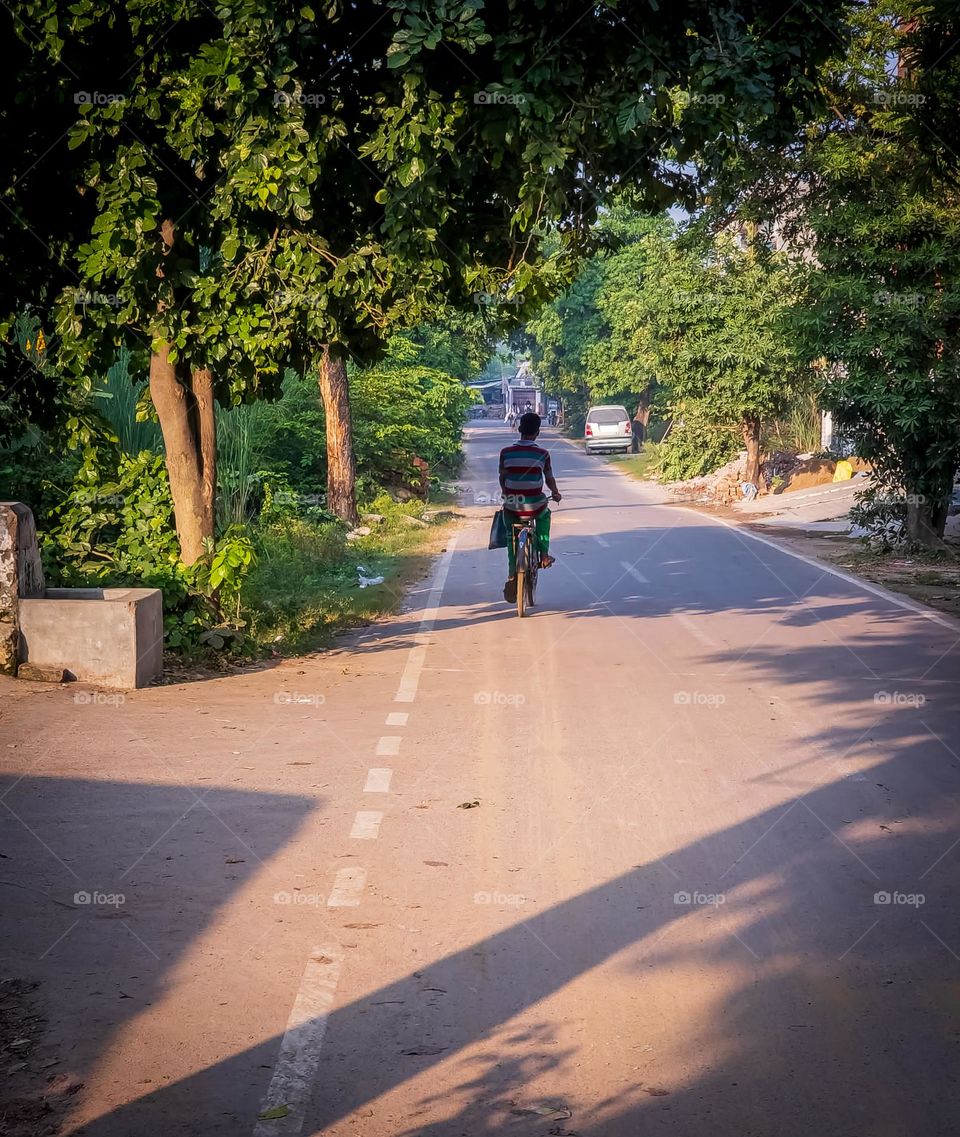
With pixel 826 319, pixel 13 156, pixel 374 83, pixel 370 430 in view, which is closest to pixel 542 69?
pixel 374 83

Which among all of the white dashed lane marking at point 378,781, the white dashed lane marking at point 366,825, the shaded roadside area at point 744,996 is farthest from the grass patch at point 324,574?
the shaded roadside area at point 744,996

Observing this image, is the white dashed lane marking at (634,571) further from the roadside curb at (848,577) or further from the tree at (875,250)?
the tree at (875,250)

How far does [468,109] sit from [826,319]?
464 inches

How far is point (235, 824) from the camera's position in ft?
23.4

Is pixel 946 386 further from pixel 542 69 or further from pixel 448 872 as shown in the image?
pixel 448 872

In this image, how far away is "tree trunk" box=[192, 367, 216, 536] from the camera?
12672 millimetres

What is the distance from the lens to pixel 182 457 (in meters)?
12.6

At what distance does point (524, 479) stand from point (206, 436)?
3.84 m

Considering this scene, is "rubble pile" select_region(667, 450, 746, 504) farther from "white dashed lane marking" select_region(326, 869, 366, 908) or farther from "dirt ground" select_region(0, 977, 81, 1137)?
"dirt ground" select_region(0, 977, 81, 1137)

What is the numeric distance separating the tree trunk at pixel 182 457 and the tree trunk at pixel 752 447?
2634cm

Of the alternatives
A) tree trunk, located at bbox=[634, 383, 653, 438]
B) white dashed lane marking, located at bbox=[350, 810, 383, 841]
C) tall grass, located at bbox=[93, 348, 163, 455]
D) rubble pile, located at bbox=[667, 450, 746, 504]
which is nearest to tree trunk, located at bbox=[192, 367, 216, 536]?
tall grass, located at bbox=[93, 348, 163, 455]

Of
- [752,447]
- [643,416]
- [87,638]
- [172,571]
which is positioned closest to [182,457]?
[172,571]

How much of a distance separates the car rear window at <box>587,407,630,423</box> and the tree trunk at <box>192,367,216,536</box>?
47.2 m

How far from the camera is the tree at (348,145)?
950cm
